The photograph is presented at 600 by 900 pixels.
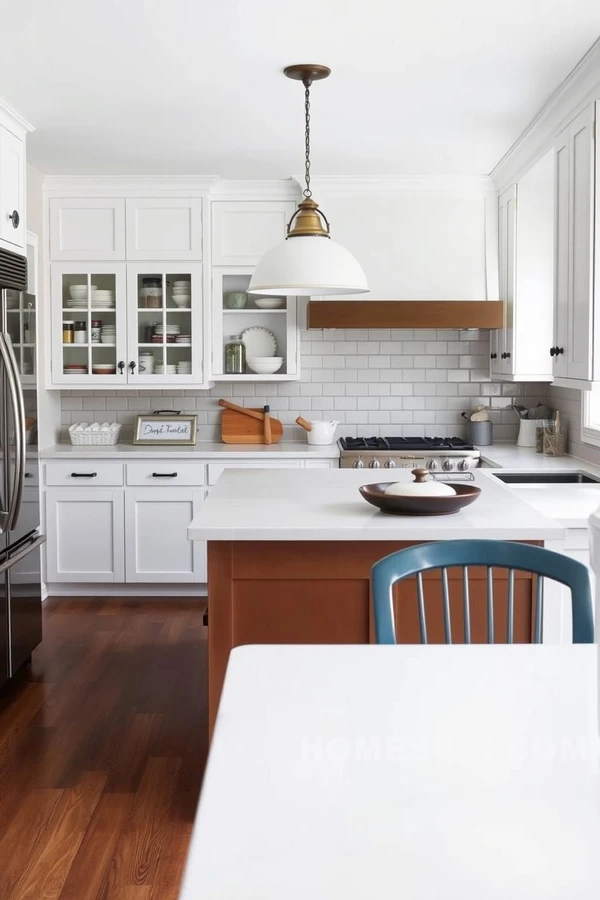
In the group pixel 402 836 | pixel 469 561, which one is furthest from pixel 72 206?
pixel 402 836

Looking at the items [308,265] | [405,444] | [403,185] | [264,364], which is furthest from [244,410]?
[308,265]

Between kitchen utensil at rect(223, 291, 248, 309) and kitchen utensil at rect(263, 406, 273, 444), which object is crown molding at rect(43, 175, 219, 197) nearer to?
kitchen utensil at rect(223, 291, 248, 309)

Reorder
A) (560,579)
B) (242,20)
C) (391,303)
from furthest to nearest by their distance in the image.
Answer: (391,303), (242,20), (560,579)

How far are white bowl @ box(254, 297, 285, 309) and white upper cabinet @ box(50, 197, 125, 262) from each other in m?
0.86

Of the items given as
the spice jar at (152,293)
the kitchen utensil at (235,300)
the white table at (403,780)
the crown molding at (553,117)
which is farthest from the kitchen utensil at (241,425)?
the white table at (403,780)

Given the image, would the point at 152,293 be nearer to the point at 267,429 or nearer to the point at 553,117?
the point at 267,429

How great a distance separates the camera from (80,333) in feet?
18.2

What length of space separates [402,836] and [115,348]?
4840mm

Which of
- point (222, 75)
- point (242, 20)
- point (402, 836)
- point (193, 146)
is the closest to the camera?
point (402, 836)

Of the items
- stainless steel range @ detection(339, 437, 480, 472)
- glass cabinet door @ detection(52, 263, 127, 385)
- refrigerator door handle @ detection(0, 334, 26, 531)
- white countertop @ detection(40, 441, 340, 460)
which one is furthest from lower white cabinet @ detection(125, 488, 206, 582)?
refrigerator door handle @ detection(0, 334, 26, 531)

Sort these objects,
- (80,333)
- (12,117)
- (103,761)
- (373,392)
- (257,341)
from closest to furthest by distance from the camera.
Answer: (103,761), (12,117), (80,333), (257,341), (373,392)

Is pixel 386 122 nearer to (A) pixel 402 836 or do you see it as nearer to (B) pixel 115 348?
(B) pixel 115 348

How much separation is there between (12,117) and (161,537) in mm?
2441

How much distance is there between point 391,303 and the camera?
206 inches
